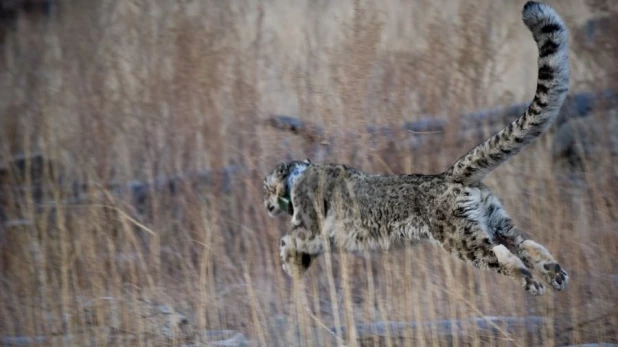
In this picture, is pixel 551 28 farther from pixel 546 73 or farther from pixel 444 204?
pixel 444 204

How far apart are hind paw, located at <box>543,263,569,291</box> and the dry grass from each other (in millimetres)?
509

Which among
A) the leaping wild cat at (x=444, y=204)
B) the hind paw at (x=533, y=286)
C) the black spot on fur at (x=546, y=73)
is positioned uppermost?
the black spot on fur at (x=546, y=73)

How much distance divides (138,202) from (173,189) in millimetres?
366

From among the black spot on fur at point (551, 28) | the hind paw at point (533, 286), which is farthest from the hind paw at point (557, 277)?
the black spot on fur at point (551, 28)

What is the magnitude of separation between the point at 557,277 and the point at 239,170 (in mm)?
3635

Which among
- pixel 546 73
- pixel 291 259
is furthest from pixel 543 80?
pixel 291 259

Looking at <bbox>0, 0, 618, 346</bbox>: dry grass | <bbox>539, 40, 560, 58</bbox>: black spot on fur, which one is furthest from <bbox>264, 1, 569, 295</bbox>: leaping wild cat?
<bbox>0, 0, 618, 346</bbox>: dry grass

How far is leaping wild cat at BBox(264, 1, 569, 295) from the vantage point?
4.39 m

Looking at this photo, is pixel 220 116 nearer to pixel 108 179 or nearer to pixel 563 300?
pixel 108 179

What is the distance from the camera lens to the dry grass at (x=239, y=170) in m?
5.71

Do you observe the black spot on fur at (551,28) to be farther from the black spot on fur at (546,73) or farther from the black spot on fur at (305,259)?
A: the black spot on fur at (305,259)

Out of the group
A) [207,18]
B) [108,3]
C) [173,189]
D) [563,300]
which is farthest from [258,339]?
[108,3]

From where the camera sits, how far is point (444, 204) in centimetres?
485

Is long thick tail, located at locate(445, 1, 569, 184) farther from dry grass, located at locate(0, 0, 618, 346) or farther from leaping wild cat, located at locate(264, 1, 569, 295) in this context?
dry grass, located at locate(0, 0, 618, 346)
